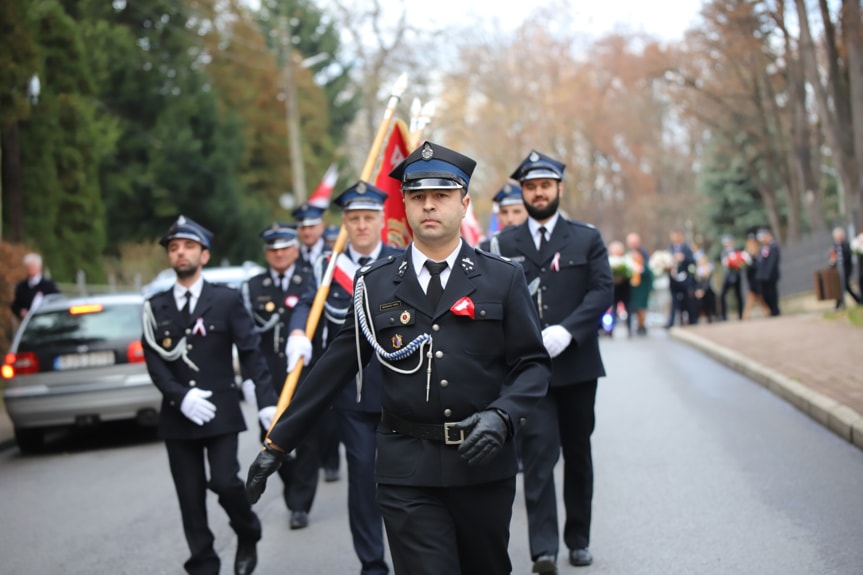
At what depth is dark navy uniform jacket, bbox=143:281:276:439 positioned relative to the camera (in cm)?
652

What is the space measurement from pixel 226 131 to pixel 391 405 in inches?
1377

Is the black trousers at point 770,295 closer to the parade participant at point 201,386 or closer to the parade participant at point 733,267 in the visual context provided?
the parade participant at point 733,267

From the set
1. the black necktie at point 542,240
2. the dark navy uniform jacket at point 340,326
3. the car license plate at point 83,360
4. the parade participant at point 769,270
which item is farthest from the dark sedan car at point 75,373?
the parade participant at point 769,270

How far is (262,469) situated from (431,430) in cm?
72

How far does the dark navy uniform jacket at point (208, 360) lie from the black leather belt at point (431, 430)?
2372 mm

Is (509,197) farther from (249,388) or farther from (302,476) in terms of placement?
(249,388)

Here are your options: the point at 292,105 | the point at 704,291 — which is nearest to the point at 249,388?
the point at 704,291

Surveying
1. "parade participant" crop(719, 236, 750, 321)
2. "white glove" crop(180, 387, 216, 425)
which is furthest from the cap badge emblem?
"parade participant" crop(719, 236, 750, 321)

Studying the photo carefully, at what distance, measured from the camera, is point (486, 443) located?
4.06m

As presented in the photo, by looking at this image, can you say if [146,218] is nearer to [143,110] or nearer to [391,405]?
[143,110]

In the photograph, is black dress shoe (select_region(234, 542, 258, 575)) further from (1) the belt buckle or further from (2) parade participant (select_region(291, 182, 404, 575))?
(1) the belt buckle

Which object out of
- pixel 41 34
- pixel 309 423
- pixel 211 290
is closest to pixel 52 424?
pixel 211 290

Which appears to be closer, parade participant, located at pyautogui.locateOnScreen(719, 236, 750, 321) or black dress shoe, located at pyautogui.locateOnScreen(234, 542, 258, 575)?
black dress shoe, located at pyautogui.locateOnScreen(234, 542, 258, 575)

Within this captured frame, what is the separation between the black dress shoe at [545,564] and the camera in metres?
6.23
